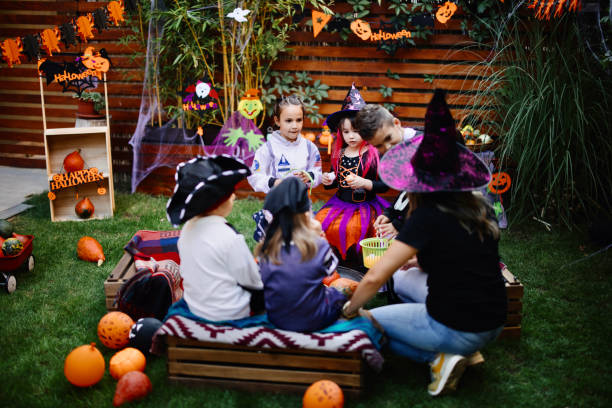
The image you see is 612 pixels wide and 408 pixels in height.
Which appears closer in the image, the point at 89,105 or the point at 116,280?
the point at 116,280

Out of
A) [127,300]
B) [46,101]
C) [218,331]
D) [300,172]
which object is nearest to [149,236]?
[127,300]

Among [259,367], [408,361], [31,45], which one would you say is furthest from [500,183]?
[31,45]

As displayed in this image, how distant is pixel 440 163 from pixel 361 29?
3682 mm

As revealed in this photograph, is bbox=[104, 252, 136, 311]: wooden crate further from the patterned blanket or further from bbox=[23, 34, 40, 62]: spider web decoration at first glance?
bbox=[23, 34, 40, 62]: spider web decoration

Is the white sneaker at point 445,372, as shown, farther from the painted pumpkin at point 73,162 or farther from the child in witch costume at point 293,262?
the painted pumpkin at point 73,162

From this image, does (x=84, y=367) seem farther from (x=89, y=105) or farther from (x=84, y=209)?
(x=89, y=105)

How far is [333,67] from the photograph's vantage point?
571cm

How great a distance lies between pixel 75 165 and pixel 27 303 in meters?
1.86

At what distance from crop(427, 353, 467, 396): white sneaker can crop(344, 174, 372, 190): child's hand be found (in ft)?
4.43

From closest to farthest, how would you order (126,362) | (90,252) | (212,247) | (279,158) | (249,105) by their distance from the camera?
(212,247), (126,362), (279,158), (90,252), (249,105)

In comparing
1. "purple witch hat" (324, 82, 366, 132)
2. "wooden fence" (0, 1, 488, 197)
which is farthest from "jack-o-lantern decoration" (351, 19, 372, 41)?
"purple witch hat" (324, 82, 366, 132)

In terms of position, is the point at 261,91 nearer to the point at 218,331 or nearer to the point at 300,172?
the point at 300,172

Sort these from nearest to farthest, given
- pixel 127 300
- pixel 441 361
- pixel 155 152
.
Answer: pixel 441 361
pixel 127 300
pixel 155 152

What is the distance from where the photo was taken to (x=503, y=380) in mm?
2527
